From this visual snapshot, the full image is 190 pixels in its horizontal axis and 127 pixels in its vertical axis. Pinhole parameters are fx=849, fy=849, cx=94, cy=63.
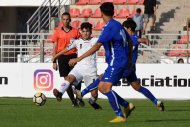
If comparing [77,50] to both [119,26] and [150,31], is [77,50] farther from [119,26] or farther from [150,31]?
[150,31]

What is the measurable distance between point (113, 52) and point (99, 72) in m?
11.4

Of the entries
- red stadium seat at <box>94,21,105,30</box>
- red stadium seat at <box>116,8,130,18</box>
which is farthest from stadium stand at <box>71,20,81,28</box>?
red stadium seat at <box>116,8,130,18</box>

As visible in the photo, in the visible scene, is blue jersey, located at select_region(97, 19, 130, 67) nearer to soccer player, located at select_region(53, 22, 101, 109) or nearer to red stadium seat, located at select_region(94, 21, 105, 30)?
soccer player, located at select_region(53, 22, 101, 109)

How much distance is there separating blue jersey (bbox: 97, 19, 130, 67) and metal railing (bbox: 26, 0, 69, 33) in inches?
826

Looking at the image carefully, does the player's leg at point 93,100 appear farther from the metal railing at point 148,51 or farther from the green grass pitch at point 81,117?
the metal railing at point 148,51

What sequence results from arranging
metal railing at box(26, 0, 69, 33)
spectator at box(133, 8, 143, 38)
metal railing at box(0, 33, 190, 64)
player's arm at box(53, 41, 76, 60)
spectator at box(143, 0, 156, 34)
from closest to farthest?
1. player's arm at box(53, 41, 76, 60)
2. metal railing at box(0, 33, 190, 64)
3. spectator at box(133, 8, 143, 38)
4. spectator at box(143, 0, 156, 34)
5. metal railing at box(26, 0, 69, 33)

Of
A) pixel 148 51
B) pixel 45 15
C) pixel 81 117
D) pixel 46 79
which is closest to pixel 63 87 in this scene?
pixel 81 117

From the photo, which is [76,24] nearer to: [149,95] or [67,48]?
[67,48]

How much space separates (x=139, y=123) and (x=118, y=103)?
52 centimetres

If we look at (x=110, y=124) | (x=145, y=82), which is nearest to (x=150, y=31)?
(x=145, y=82)

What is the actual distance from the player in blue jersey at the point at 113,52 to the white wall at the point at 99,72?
10.7m

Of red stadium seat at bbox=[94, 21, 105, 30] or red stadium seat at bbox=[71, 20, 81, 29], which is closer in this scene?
red stadium seat at bbox=[94, 21, 105, 30]

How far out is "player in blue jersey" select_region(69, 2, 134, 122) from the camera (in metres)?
15.1

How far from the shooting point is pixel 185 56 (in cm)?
2966
